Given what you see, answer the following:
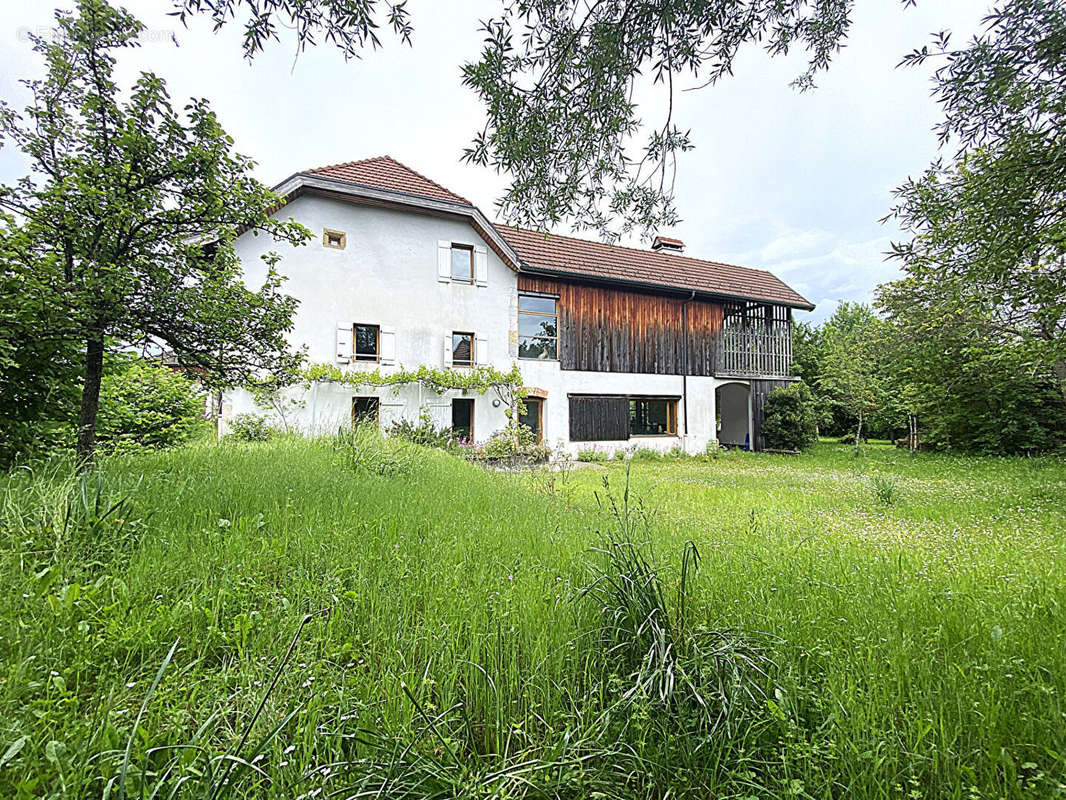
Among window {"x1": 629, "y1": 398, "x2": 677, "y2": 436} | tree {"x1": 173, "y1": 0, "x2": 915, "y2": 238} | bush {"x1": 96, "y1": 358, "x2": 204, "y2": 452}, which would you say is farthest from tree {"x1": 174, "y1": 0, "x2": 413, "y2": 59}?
window {"x1": 629, "y1": 398, "x2": 677, "y2": 436}

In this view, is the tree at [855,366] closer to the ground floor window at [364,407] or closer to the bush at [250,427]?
the ground floor window at [364,407]

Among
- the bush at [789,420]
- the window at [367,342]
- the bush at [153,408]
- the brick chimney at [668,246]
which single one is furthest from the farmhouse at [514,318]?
the bush at [153,408]

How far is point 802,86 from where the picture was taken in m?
3.59

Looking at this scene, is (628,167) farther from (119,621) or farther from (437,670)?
(119,621)

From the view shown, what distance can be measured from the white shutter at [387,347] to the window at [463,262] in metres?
2.81

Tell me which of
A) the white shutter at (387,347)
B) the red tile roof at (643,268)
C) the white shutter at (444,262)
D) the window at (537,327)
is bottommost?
the white shutter at (387,347)

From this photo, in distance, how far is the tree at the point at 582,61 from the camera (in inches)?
106

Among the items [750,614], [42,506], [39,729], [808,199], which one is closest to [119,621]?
[39,729]

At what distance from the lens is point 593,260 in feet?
55.0

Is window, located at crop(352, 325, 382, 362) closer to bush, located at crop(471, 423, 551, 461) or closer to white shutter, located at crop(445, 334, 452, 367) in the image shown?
white shutter, located at crop(445, 334, 452, 367)

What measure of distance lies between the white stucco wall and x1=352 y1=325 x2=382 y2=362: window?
Result: 29 cm

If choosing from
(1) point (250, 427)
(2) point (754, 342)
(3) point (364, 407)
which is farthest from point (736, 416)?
(1) point (250, 427)

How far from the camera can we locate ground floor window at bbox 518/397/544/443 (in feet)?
49.6

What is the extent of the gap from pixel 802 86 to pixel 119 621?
17.8 feet
